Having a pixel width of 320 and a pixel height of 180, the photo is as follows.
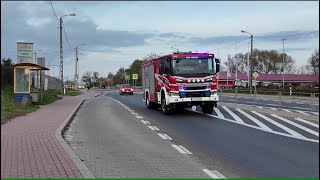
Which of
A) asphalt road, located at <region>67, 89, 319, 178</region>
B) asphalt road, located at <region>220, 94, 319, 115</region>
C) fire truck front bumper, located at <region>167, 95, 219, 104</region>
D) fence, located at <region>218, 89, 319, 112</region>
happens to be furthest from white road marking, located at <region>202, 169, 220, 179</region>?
fire truck front bumper, located at <region>167, 95, 219, 104</region>

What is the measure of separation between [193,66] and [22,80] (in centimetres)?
1194

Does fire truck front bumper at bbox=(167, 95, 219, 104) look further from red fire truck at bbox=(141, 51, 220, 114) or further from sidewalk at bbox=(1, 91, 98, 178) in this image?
sidewalk at bbox=(1, 91, 98, 178)

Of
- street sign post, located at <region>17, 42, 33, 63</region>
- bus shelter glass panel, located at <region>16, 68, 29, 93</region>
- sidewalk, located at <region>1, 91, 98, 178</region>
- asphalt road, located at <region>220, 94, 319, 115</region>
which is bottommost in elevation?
sidewalk, located at <region>1, 91, 98, 178</region>

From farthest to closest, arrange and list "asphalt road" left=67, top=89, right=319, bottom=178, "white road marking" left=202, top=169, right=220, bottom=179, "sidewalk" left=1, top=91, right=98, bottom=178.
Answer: "asphalt road" left=67, top=89, right=319, bottom=178 → "white road marking" left=202, top=169, right=220, bottom=179 → "sidewalk" left=1, top=91, right=98, bottom=178

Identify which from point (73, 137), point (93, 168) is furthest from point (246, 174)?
point (73, 137)

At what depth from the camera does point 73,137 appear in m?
12.6

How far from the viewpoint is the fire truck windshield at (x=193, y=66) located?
1995cm

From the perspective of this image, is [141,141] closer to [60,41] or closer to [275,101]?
[275,101]

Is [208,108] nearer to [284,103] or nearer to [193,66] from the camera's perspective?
[193,66]

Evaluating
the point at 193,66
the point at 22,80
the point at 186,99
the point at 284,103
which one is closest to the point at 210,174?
the point at 186,99

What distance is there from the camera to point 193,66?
790 inches

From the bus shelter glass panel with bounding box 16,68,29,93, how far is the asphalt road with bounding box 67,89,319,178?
11.1 m

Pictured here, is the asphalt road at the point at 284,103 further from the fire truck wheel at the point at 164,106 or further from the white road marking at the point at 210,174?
the white road marking at the point at 210,174

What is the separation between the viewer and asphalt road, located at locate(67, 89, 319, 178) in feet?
25.6
